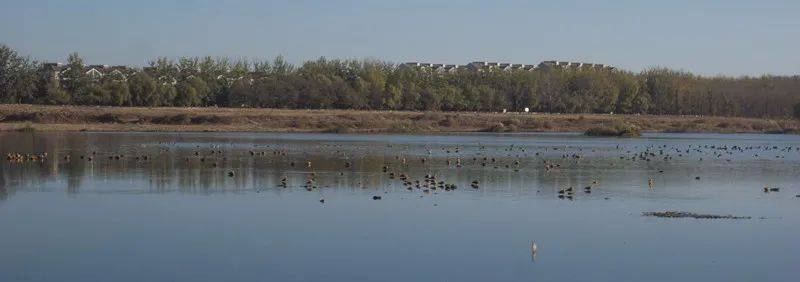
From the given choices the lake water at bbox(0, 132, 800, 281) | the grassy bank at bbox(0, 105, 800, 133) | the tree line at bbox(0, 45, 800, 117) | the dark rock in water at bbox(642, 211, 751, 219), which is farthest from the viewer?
the tree line at bbox(0, 45, 800, 117)

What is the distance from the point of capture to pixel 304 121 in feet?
314

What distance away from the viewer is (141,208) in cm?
2561

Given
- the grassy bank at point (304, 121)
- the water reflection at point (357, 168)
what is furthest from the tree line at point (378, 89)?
the water reflection at point (357, 168)

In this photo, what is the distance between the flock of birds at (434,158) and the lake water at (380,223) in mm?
377

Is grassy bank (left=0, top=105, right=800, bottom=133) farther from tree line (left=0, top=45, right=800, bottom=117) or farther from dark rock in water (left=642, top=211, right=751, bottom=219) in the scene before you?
dark rock in water (left=642, top=211, right=751, bottom=219)

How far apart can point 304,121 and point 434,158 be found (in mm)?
48322

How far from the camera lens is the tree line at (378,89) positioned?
105875mm

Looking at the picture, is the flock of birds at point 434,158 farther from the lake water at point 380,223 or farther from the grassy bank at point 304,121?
the grassy bank at point 304,121

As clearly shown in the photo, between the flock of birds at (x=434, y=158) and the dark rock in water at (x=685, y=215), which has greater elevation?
the flock of birds at (x=434, y=158)

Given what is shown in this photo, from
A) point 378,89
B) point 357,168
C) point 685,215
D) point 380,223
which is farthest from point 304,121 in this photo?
point 380,223

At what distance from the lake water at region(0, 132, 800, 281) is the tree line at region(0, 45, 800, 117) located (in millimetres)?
A: 67091

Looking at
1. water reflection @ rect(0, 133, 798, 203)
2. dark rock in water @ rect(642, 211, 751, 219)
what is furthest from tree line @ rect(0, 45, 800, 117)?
dark rock in water @ rect(642, 211, 751, 219)

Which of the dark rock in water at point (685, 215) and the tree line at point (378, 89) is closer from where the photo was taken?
the dark rock in water at point (685, 215)

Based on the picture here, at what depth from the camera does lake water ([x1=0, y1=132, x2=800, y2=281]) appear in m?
18.1
